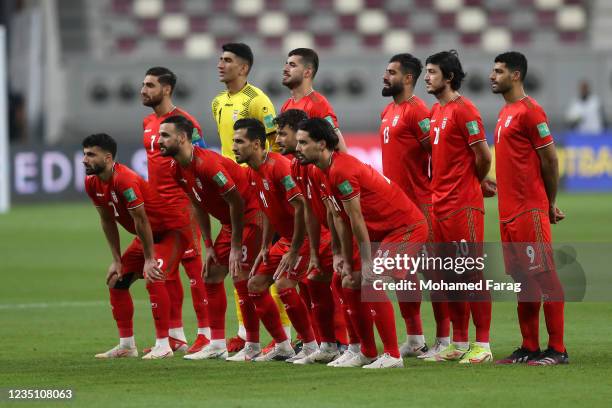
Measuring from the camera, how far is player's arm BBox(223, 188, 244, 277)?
1028 cm

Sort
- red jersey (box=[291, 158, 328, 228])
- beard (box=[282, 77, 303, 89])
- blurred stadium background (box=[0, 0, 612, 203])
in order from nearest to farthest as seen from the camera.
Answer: red jersey (box=[291, 158, 328, 228]) → beard (box=[282, 77, 303, 89]) → blurred stadium background (box=[0, 0, 612, 203])

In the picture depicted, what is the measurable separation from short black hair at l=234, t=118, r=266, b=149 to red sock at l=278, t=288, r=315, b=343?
1057 millimetres

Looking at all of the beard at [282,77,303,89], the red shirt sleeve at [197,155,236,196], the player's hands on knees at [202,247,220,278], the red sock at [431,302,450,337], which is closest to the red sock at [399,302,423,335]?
the red sock at [431,302,450,337]

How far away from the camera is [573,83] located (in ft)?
93.1

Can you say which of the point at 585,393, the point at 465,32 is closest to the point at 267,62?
the point at 465,32

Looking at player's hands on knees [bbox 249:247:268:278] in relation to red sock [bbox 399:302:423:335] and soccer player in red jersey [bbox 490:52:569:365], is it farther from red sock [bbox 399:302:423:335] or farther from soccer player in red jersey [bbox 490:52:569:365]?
soccer player in red jersey [bbox 490:52:569:365]

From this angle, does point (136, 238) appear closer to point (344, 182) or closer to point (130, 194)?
point (130, 194)

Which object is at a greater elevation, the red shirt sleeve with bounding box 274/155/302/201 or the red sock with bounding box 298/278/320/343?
the red shirt sleeve with bounding box 274/155/302/201

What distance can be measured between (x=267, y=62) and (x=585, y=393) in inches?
773

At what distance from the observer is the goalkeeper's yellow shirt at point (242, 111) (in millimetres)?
11336

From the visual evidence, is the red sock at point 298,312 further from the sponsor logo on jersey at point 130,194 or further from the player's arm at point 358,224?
the sponsor logo on jersey at point 130,194

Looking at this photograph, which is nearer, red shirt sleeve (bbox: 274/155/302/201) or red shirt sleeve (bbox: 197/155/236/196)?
red shirt sleeve (bbox: 274/155/302/201)

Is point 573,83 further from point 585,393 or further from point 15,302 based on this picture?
point 585,393

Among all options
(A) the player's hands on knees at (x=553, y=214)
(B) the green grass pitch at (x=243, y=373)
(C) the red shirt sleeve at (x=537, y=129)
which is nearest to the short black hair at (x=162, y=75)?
(B) the green grass pitch at (x=243, y=373)
